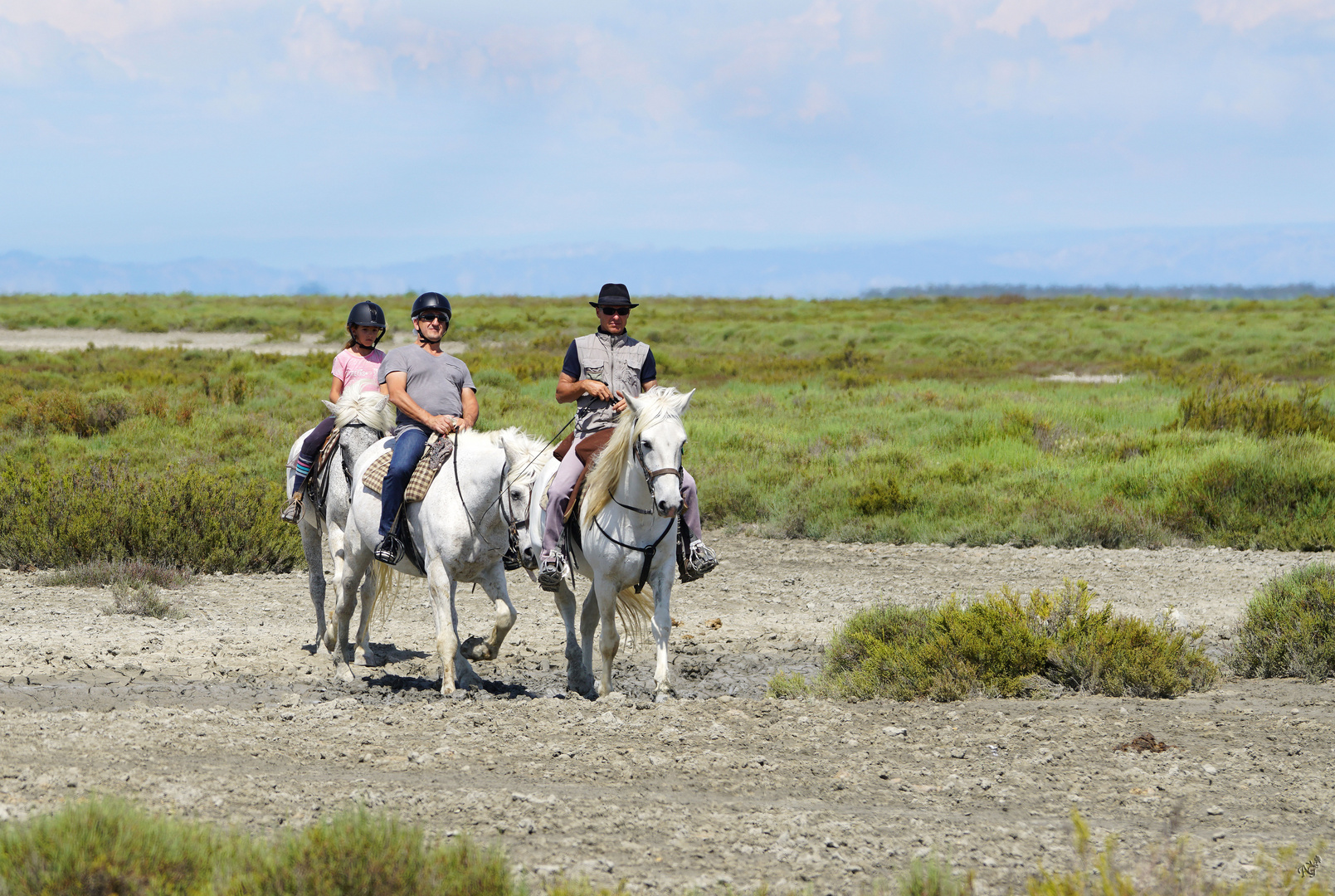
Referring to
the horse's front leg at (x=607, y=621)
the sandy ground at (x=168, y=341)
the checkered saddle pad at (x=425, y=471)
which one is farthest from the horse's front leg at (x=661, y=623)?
the sandy ground at (x=168, y=341)

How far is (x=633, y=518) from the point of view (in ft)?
Result: 22.2

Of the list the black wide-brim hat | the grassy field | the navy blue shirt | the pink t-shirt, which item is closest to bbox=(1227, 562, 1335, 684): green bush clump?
the grassy field

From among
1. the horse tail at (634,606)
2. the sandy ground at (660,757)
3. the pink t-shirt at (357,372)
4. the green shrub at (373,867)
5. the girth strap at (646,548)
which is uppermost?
the pink t-shirt at (357,372)

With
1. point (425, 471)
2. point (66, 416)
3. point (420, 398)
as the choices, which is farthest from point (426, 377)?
point (66, 416)

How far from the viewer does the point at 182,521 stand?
11633 millimetres

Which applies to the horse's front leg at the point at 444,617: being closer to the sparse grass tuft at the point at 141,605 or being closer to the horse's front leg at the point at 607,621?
the horse's front leg at the point at 607,621

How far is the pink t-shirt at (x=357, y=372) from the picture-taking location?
8.64 metres

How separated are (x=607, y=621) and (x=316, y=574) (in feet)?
10.2

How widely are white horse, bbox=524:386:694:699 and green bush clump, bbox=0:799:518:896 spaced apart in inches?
105

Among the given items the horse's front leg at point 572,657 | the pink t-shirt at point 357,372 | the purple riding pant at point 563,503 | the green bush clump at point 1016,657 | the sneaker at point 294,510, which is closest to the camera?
the purple riding pant at point 563,503

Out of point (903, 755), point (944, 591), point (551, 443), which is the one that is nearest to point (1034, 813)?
point (903, 755)

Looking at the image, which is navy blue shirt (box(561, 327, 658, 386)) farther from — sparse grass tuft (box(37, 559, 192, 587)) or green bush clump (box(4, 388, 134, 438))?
green bush clump (box(4, 388, 134, 438))

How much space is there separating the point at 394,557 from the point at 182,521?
5299 millimetres

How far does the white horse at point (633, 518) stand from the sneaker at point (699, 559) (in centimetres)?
14
